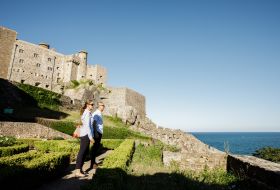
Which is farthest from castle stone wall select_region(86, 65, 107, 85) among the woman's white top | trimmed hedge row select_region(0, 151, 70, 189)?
the woman's white top

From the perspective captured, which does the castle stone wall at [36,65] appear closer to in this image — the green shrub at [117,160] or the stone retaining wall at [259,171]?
the green shrub at [117,160]

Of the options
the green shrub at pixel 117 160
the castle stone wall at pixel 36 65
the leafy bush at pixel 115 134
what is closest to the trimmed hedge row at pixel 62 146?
the green shrub at pixel 117 160

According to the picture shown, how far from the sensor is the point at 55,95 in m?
41.8

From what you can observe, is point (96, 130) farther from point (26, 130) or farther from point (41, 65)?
point (41, 65)

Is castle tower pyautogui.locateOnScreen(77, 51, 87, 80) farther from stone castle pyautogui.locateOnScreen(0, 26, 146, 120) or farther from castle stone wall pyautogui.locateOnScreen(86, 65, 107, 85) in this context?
castle stone wall pyautogui.locateOnScreen(86, 65, 107, 85)

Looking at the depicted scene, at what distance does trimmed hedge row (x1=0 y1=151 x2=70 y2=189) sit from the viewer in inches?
220

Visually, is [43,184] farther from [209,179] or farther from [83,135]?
[209,179]

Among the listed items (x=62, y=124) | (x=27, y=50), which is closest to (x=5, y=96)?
(x=62, y=124)

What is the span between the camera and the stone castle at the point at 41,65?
48975 mm

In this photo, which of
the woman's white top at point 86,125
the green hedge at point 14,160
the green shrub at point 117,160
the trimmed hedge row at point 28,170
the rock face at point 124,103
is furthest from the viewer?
the rock face at point 124,103

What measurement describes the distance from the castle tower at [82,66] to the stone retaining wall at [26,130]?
128 ft

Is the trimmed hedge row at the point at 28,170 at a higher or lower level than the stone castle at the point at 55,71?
lower

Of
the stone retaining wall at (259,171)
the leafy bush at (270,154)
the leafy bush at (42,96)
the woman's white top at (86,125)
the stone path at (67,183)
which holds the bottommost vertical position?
the leafy bush at (270,154)

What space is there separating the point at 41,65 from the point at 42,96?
786 inches
